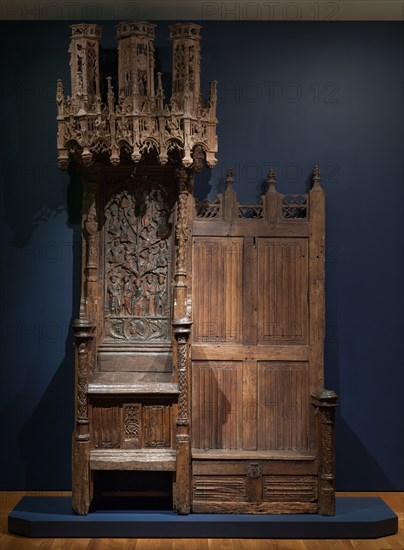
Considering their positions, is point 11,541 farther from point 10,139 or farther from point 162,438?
point 10,139

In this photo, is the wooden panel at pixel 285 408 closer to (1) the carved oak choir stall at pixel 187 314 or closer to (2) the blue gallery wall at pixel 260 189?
(1) the carved oak choir stall at pixel 187 314

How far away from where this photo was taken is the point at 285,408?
5.57 m

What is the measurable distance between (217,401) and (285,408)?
458mm

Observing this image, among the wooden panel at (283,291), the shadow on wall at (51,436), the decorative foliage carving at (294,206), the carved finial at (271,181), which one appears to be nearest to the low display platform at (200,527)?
the shadow on wall at (51,436)

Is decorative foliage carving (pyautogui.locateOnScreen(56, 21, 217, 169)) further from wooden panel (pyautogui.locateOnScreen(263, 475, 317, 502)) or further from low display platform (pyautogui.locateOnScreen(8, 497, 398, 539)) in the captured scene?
low display platform (pyautogui.locateOnScreen(8, 497, 398, 539))

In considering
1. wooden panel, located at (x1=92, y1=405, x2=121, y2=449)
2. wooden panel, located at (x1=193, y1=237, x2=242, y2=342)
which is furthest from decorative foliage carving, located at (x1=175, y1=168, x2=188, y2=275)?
wooden panel, located at (x1=92, y1=405, x2=121, y2=449)

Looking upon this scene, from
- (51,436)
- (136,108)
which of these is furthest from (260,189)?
(51,436)

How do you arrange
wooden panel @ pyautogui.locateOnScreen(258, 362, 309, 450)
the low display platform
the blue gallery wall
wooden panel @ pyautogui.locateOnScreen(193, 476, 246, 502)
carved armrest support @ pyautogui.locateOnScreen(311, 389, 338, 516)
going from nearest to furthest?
1. the low display platform
2. carved armrest support @ pyautogui.locateOnScreen(311, 389, 338, 516)
3. wooden panel @ pyautogui.locateOnScreen(193, 476, 246, 502)
4. wooden panel @ pyautogui.locateOnScreen(258, 362, 309, 450)
5. the blue gallery wall

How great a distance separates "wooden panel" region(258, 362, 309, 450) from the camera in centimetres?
557

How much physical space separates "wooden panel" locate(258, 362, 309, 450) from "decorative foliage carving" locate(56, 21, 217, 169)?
1.50 metres

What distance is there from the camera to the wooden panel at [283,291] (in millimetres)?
5586

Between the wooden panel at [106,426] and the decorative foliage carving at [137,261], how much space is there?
545 mm

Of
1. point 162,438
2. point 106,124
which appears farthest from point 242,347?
point 106,124

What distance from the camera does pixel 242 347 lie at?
558cm
